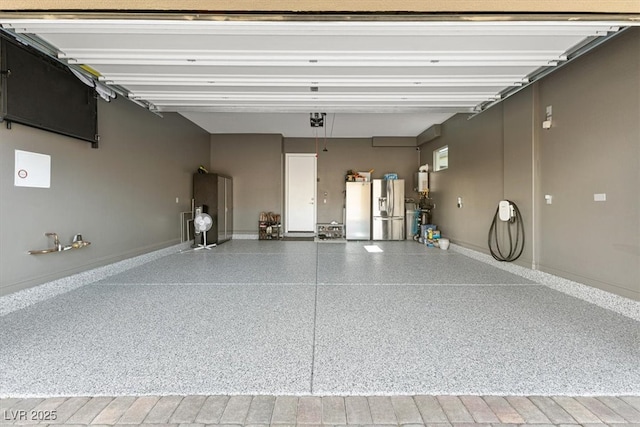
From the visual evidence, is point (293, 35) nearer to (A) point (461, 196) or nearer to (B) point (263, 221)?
(A) point (461, 196)

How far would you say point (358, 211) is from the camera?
8711 mm

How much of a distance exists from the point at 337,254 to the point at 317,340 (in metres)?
3.97

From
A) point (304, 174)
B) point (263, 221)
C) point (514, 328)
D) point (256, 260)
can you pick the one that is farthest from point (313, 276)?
point (304, 174)

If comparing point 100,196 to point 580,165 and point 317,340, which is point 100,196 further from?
point 580,165

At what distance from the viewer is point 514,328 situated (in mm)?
2537

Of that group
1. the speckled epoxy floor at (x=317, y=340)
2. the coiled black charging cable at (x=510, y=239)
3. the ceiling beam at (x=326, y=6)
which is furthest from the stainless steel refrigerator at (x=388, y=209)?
the ceiling beam at (x=326, y=6)

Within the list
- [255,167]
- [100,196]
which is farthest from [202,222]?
[255,167]

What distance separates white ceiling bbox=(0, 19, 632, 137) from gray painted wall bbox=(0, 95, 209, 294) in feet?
2.58

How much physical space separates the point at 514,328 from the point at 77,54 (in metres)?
5.00

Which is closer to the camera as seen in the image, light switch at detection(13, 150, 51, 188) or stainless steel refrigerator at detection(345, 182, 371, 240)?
light switch at detection(13, 150, 51, 188)

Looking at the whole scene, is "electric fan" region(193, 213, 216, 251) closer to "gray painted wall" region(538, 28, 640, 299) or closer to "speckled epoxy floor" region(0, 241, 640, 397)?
"speckled epoxy floor" region(0, 241, 640, 397)

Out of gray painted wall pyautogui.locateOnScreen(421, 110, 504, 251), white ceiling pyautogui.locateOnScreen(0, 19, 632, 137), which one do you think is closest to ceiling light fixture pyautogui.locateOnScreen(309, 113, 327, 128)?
white ceiling pyautogui.locateOnScreen(0, 19, 632, 137)

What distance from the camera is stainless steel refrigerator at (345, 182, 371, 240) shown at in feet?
28.5

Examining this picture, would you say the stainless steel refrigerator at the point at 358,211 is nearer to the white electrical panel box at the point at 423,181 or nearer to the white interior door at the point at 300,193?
the white interior door at the point at 300,193
